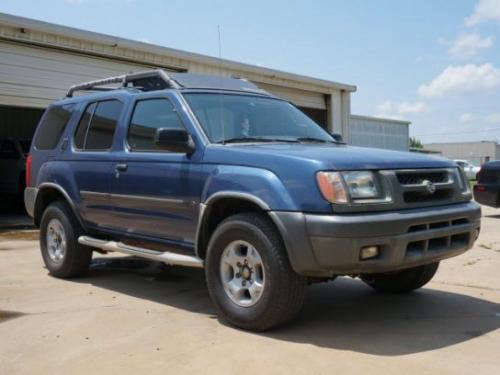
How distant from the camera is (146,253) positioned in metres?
5.42

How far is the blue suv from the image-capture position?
164 inches

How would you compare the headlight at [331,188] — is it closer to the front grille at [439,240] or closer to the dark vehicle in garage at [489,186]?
the front grille at [439,240]

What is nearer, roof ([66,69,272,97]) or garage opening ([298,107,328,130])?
roof ([66,69,272,97])

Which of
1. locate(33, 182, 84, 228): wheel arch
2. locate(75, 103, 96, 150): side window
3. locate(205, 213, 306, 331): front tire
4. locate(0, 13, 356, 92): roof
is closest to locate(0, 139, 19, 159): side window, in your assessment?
locate(0, 13, 356, 92): roof

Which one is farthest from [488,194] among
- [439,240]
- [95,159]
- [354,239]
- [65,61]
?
[354,239]

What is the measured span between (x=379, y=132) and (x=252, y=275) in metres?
26.5

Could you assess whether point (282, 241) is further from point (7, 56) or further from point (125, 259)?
point (7, 56)

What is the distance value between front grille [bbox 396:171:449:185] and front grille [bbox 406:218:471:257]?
33 cm

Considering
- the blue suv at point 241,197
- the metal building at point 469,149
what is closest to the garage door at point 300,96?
the blue suv at point 241,197

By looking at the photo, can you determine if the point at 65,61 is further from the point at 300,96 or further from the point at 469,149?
the point at 469,149

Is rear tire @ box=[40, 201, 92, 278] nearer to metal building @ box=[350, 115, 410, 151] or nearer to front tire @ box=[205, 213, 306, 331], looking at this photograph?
front tire @ box=[205, 213, 306, 331]

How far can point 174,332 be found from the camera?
15.0ft

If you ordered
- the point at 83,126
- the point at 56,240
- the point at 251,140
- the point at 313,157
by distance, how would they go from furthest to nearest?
the point at 56,240
the point at 83,126
the point at 251,140
the point at 313,157

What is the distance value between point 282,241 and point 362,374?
1.09 metres
